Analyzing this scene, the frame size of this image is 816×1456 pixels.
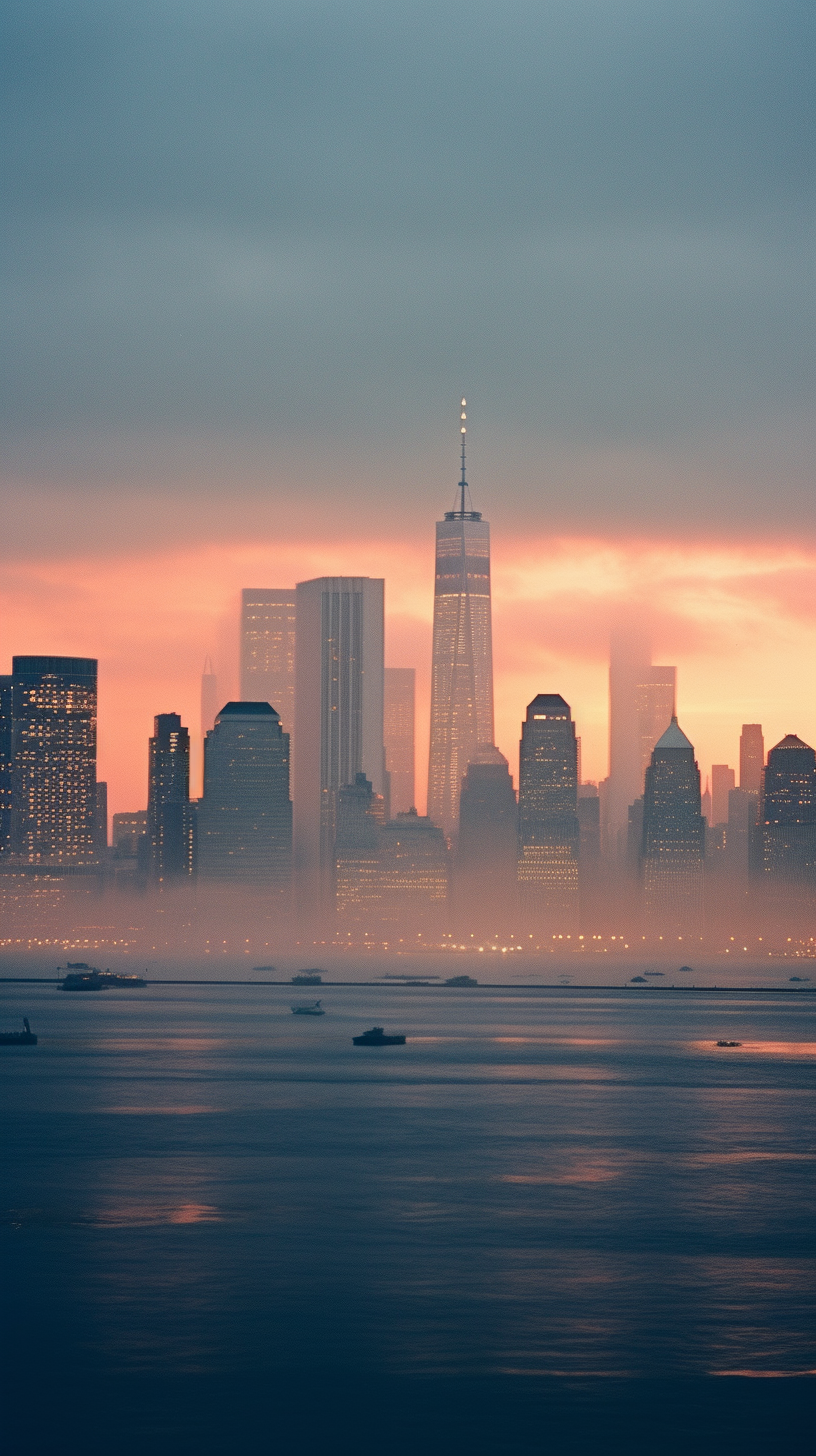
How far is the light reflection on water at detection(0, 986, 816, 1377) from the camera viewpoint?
196 feet

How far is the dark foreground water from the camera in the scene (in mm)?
49875

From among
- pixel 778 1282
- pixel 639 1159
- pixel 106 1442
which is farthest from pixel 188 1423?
pixel 639 1159

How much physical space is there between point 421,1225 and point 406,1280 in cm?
1361

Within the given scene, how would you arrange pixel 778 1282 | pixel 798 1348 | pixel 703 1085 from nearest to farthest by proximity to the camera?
pixel 798 1348
pixel 778 1282
pixel 703 1085

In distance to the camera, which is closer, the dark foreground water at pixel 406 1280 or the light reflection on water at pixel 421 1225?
the dark foreground water at pixel 406 1280

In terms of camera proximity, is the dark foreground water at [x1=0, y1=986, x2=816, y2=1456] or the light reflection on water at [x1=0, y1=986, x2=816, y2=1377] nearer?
the dark foreground water at [x1=0, y1=986, x2=816, y2=1456]

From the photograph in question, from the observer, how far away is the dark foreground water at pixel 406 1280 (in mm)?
49875

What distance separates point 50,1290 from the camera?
66.9 m

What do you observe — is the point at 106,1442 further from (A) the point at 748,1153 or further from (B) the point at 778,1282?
(A) the point at 748,1153

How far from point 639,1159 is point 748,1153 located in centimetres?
774

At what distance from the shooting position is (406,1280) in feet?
227

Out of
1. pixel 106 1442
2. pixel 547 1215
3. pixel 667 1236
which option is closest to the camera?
pixel 106 1442

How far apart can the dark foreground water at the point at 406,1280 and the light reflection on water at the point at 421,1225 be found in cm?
25

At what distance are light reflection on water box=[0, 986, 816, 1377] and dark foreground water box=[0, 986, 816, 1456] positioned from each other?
25cm
